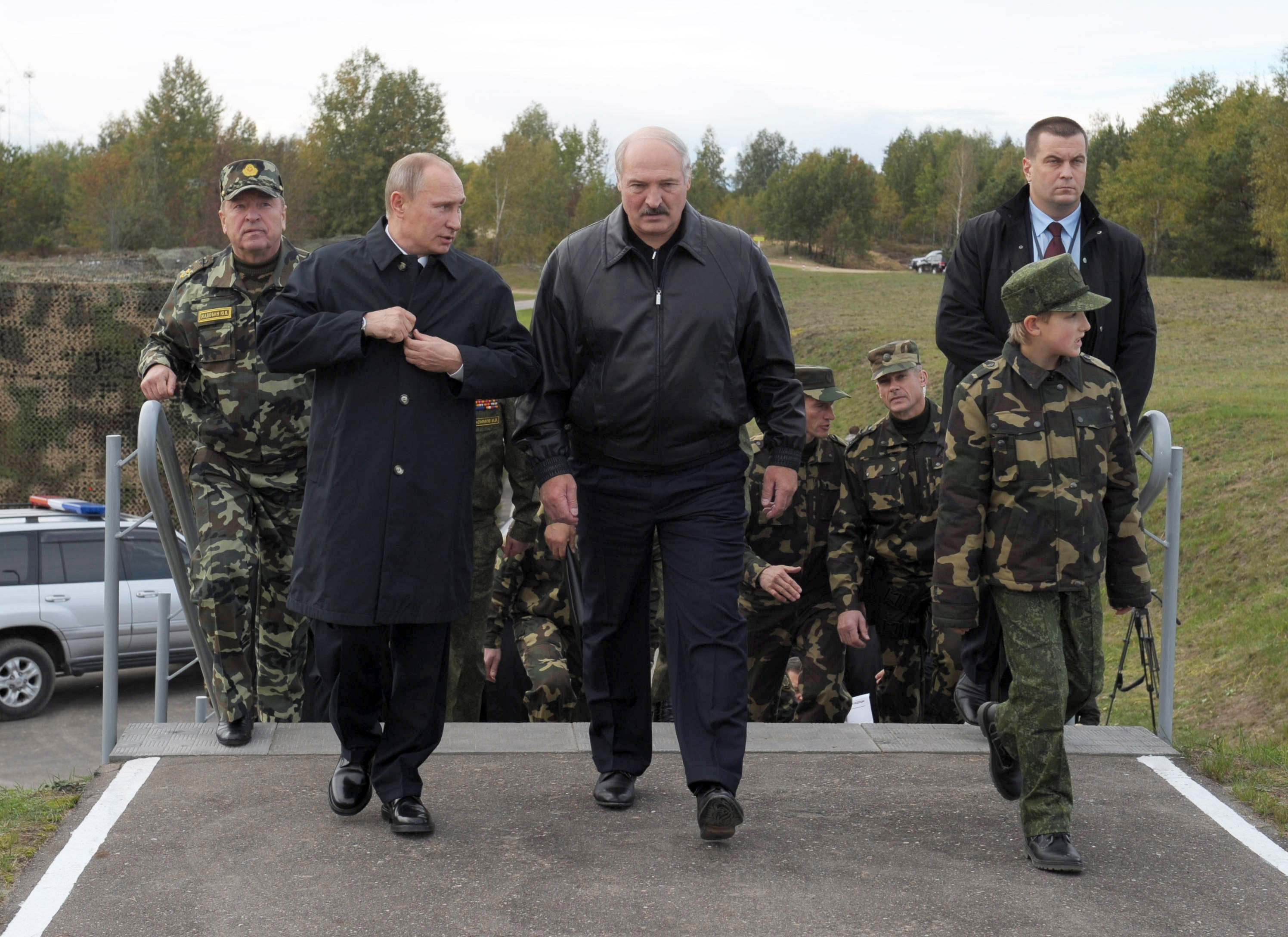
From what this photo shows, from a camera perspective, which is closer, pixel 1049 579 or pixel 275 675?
pixel 1049 579

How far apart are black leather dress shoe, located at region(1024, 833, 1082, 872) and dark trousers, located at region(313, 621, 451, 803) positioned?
1.68m

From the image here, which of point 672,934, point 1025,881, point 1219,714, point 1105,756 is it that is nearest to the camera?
point 672,934

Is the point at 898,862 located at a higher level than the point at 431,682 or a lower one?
lower

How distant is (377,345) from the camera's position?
3857mm

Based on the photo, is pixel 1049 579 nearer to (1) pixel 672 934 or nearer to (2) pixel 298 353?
(1) pixel 672 934

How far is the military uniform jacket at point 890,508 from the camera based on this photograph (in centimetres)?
584

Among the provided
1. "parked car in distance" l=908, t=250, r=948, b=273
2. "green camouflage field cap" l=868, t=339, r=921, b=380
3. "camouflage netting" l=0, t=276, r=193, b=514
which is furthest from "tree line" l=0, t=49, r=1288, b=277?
→ "green camouflage field cap" l=868, t=339, r=921, b=380

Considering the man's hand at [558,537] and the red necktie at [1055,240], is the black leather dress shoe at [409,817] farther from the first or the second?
the red necktie at [1055,240]

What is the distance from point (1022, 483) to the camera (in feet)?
12.7

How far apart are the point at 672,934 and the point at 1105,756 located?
216 cm

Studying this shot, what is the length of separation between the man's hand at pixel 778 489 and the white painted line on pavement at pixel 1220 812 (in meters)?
1.65

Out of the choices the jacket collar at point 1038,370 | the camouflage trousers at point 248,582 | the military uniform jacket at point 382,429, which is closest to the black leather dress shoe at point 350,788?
the military uniform jacket at point 382,429

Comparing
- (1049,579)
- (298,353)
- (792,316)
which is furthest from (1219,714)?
(792,316)

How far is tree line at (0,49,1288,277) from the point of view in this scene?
53094 millimetres
